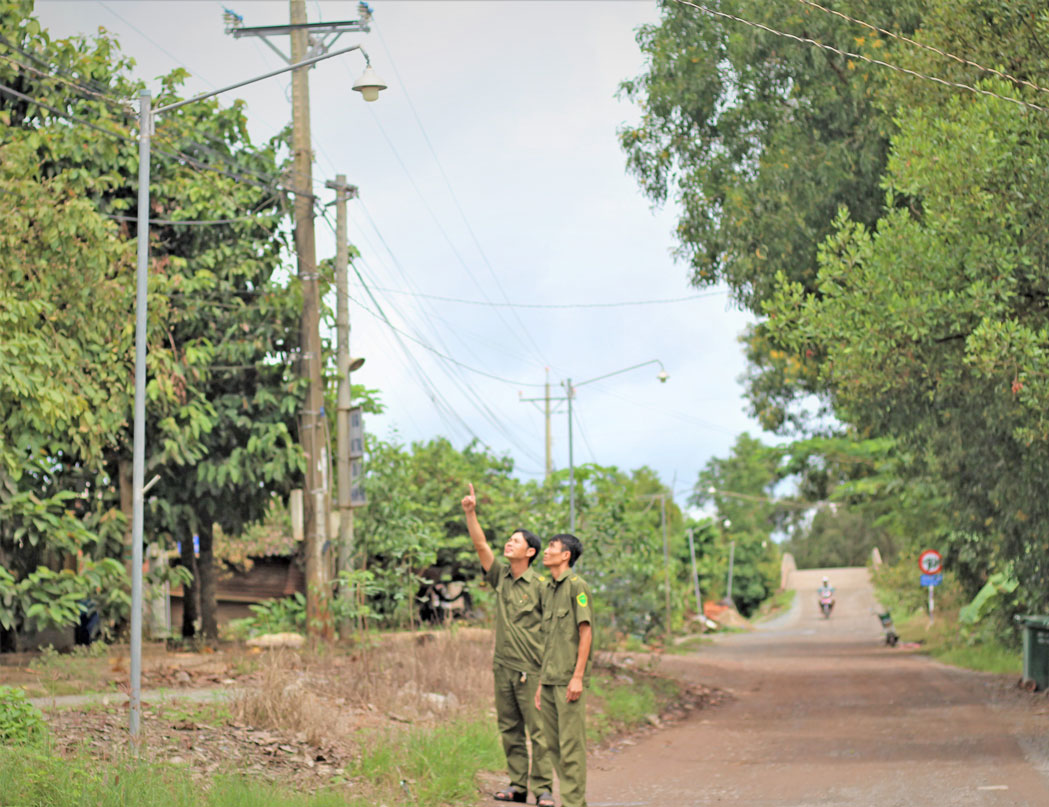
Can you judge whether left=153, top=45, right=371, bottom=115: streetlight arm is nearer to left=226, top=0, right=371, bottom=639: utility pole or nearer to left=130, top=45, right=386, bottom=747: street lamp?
left=130, top=45, right=386, bottom=747: street lamp

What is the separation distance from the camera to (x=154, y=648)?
763 inches

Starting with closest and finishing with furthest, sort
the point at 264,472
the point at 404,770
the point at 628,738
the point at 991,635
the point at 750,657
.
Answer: the point at 404,770, the point at 628,738, the point at 264,472, the point at 991,635, the point at 750,657

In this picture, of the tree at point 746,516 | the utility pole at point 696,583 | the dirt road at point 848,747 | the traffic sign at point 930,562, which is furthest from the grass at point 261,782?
the tree at point 746,516

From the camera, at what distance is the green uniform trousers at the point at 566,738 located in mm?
8453

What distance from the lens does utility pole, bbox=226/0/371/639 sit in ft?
65.0

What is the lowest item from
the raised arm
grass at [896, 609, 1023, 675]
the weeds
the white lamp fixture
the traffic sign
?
grass at [896, 609, 1023, 675]

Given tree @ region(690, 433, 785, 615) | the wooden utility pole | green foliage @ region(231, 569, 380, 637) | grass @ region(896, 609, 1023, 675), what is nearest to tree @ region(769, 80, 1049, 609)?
green foliage @ region(231, 569, 380, 637)

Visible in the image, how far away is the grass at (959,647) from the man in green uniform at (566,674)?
1654cm

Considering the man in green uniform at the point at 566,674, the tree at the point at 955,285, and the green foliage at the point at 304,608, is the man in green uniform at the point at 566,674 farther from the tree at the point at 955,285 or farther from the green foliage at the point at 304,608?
the green foliage at the point at 304,608

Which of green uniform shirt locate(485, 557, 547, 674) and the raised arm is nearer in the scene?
the raised arm

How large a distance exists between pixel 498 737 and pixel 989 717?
7200 mm

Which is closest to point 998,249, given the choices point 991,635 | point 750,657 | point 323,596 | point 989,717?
point 989,717

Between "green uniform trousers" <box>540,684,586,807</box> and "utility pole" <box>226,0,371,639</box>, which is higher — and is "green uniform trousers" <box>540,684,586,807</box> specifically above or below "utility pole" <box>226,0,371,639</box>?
below

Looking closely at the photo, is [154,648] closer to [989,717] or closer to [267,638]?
[267,638]
